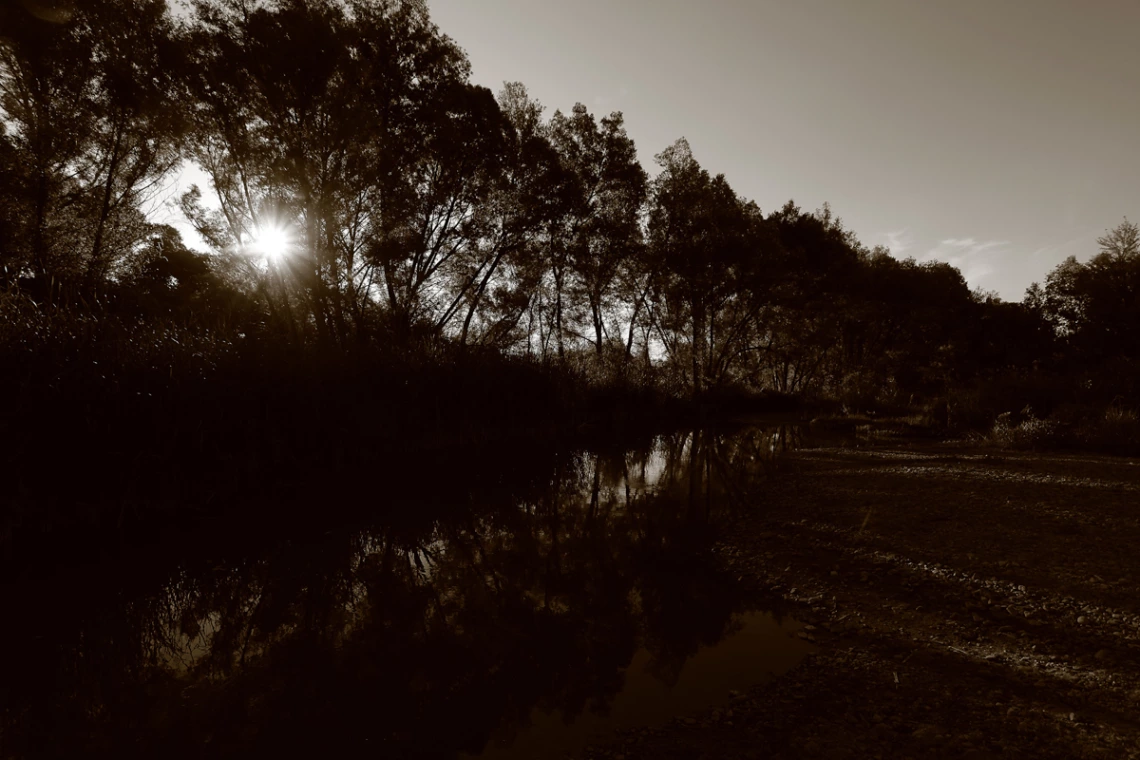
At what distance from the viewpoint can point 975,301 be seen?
45.1 meters

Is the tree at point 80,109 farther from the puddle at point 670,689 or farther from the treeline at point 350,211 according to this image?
the puddle at point 670,689

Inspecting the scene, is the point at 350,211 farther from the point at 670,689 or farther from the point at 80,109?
the point at 670,689

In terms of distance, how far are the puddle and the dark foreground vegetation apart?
881 centimetres

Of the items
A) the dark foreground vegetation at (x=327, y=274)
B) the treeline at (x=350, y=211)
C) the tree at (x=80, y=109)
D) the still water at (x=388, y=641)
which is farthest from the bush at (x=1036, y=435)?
the tree at (x=80, y=109)

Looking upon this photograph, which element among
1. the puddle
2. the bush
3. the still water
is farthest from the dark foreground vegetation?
the puddle

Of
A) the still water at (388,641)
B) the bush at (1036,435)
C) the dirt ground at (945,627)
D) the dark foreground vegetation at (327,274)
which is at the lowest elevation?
the still water at (388,641)

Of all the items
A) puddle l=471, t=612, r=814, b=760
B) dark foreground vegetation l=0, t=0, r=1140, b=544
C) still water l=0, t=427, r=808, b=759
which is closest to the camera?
puddle l=471, t=612, r=814, b=760

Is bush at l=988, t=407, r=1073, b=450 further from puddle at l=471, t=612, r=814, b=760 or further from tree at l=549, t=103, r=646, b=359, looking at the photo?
tree at l=549, t=103, r=646, b=359

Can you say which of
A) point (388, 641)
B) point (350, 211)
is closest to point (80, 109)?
point (350, 211)

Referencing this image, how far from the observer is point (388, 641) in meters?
5.53

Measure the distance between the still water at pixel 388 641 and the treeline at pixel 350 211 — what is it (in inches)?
191

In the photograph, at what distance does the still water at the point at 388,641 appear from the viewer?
162 inches

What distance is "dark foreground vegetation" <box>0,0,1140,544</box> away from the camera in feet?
30.8

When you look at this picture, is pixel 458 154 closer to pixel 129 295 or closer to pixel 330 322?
pixel 330 322
